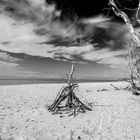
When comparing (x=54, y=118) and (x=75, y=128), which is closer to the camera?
(x=75, y=128)

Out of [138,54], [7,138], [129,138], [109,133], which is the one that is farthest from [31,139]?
[138,54]

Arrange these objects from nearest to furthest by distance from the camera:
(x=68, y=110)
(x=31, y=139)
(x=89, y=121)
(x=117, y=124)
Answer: (x=31, y=139) < (x=117, y=124) < (x=89, y=121) < (x=68, y=110)

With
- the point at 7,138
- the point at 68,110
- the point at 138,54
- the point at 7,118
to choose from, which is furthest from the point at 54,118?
the point at 138,54

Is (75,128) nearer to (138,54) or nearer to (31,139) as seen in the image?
(31,139)

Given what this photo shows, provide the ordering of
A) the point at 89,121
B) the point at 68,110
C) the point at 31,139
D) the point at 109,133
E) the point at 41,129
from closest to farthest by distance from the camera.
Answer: the point at 31,139
the point at 109,133
the point at 41,129
the point at 89,121
the point at 68,110

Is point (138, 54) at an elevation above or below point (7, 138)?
above

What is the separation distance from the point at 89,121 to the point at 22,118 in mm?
2577

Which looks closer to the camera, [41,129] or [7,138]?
[7,138]

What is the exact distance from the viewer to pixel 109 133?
4.04 meters

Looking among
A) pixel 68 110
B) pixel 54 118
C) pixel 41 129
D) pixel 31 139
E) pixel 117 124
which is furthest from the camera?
pixel 68 110

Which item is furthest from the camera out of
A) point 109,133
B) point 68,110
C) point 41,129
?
point 68,110

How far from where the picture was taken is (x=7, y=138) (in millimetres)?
3674

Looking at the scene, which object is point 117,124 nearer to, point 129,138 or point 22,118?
point 129,138

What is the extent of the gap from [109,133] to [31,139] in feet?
7.22
